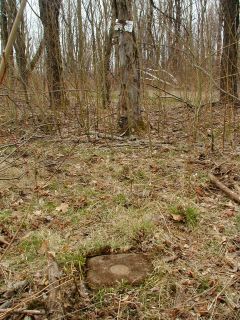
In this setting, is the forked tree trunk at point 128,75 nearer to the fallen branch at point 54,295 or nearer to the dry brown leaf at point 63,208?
the dry brown leaf at point 63,208

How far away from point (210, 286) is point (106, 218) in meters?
1.14

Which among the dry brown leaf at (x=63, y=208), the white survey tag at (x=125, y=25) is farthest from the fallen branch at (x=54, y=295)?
the white survey tag at (x=125, y=25)

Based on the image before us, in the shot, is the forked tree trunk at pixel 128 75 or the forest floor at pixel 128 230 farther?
the forked tree trunk at pixel 128 75

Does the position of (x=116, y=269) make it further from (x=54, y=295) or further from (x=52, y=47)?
(x=52, y=47)

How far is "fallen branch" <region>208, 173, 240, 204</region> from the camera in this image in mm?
3545

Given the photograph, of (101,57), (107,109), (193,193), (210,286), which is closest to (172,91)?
(107,109)

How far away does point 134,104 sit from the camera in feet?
19.0

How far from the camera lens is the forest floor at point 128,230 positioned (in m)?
2.31

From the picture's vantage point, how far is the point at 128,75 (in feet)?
18.6

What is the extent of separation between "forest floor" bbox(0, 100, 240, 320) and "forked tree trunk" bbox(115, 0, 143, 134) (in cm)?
87

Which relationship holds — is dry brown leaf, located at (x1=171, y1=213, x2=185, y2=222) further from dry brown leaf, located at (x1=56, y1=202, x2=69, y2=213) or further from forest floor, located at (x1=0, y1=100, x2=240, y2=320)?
dry brown leaf, located at (x1=56, y1=202, x2=69, y2=213)

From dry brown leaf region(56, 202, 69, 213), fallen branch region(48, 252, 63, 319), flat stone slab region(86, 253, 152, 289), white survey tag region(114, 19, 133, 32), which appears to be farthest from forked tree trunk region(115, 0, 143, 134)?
fallen branch region(48, 252, 63, 319)

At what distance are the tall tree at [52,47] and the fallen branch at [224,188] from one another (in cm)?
299

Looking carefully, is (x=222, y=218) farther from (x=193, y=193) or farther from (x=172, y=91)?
(x=172, y=91)
